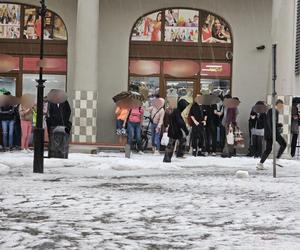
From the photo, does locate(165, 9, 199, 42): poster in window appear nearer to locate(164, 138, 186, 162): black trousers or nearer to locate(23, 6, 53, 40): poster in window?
locate(23, 6, 53, 40): poster in window

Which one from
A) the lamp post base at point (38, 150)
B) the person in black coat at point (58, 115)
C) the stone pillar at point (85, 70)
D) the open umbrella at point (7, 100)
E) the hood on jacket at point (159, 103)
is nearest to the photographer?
the lamp post base at point (38, 150)

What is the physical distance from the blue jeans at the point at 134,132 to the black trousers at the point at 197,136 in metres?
1.64

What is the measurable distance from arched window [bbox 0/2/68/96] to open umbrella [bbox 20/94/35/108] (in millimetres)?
769

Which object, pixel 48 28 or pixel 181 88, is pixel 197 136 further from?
pixel 48 28

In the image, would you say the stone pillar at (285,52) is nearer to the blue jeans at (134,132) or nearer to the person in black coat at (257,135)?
the person in black coat at (257,135)

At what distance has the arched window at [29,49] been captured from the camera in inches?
768

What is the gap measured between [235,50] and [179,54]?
184cm

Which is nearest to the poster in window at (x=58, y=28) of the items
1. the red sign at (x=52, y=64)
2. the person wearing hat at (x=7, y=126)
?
the red sign at (x=52, y=64)

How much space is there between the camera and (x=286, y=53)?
57.0ft

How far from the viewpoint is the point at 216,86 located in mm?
19672

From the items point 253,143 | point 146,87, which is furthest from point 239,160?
point 146,87

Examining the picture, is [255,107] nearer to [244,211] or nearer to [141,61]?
[141,61]

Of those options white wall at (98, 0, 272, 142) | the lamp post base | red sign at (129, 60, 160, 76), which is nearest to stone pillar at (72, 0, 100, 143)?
white wall at (98, 0, 272, 142)

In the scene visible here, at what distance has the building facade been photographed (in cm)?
1952
